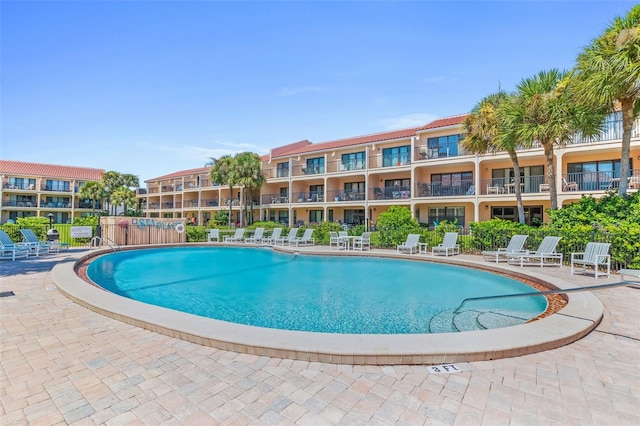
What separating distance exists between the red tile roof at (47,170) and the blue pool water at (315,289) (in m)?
44.0

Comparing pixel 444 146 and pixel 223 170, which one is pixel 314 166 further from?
pixel 444 146

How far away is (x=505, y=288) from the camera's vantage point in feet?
30.8

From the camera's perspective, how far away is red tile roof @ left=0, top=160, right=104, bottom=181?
4575 cm

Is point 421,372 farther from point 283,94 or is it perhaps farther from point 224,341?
point 283,94

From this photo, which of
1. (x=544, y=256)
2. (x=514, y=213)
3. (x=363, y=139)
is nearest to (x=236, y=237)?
(x=363, y=139)

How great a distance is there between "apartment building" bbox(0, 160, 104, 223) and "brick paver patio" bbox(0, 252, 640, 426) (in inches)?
2146

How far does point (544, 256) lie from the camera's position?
11359 mm

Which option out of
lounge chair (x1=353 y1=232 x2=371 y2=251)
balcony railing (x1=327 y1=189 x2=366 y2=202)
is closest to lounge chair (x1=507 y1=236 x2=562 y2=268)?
lounge chair (x1=353 y1=232 x2=371 y2=251)

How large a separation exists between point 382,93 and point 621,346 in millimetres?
14850

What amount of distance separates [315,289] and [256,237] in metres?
14.2

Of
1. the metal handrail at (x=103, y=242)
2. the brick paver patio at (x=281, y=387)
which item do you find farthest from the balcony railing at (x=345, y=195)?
the brick paver patio at (x=281, y=387)

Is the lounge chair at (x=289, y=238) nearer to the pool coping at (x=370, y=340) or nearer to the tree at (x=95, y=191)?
the pool coping at (x=370, y=340)

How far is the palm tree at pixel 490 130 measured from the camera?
15.5 meters

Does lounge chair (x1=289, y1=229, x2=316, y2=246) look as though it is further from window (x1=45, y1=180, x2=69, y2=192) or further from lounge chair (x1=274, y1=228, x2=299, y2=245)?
window (x1=45, y1=180, x2=69, y2=192)
